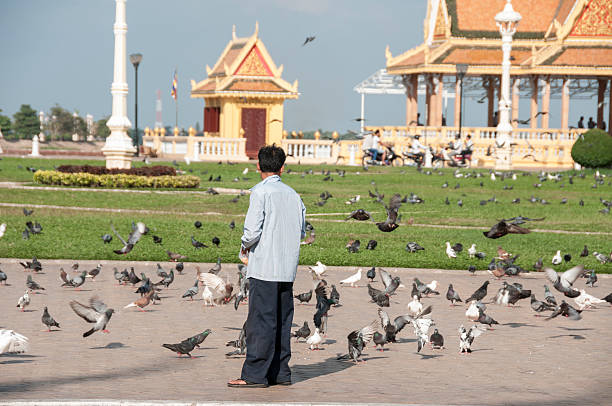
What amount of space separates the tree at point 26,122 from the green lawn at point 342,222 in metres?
70.3

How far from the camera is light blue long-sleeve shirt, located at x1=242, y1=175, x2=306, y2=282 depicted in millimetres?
8383

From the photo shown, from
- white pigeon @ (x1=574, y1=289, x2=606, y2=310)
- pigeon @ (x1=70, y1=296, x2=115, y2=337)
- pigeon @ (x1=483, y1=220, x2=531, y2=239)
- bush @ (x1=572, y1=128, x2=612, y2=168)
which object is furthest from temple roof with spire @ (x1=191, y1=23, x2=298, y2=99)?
pigeon @ (x1=70, y1=296, x2=115, y2=337)

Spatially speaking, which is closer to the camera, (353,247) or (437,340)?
(437,340)

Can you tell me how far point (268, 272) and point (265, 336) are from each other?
55cm

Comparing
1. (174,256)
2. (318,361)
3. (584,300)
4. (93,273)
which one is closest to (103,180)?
(174,256)

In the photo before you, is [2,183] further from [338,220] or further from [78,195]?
[338,220]

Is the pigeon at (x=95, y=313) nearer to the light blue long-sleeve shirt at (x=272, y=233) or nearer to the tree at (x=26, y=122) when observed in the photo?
the light blue long-sleeve shirt at (x=272, y=233)

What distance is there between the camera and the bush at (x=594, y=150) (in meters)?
47.3

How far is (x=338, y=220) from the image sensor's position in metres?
24.9

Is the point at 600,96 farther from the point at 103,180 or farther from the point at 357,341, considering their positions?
the point at 357,341

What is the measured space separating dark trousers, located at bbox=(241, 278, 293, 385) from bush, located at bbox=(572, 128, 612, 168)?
4152 cm

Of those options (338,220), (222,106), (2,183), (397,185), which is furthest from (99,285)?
(222,106)

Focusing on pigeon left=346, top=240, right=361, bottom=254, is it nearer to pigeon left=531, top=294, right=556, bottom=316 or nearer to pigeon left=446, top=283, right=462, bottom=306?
pigeon left=446, top=283, right=462, bottom=306

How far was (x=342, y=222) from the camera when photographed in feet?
79.8
